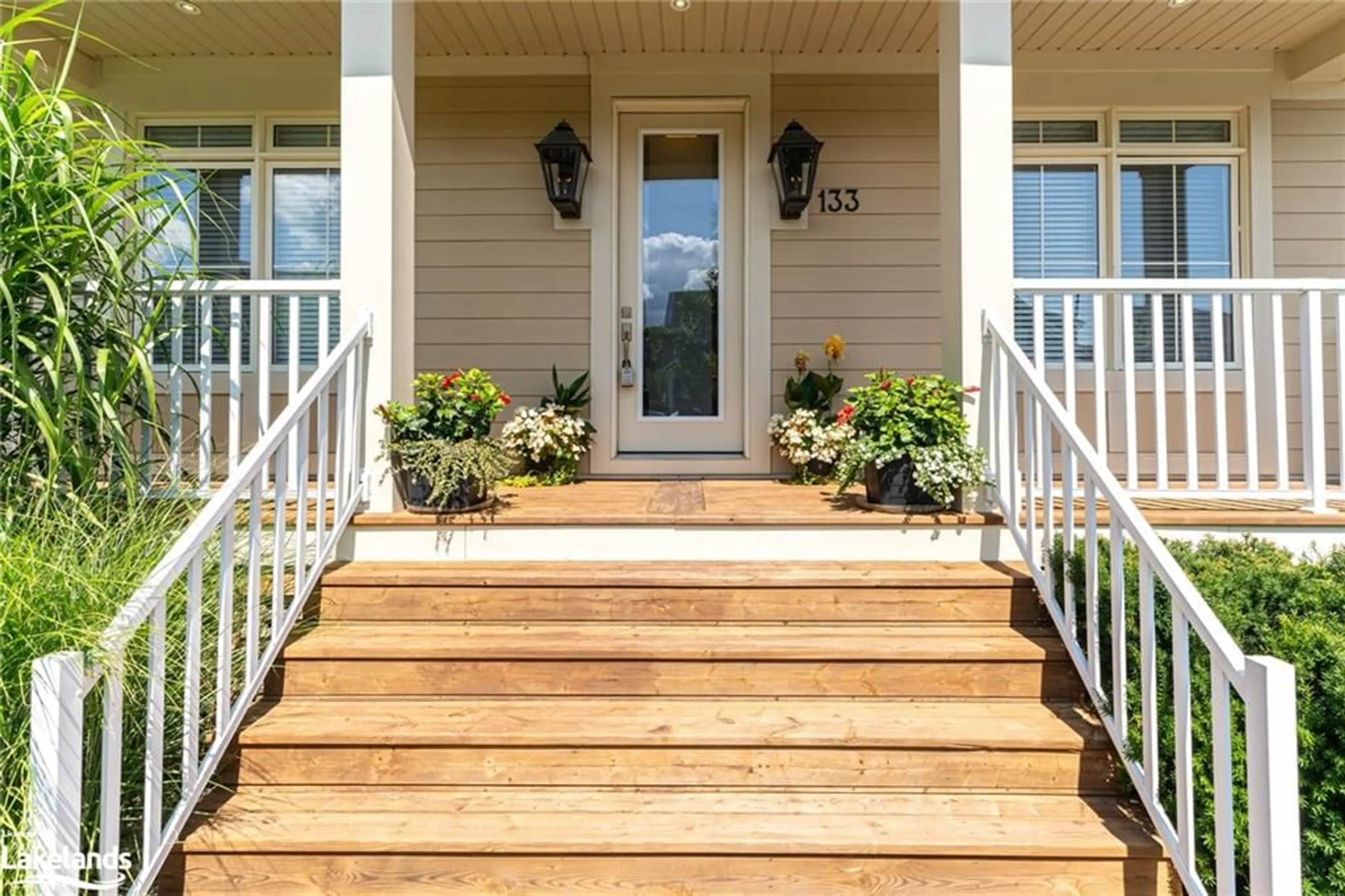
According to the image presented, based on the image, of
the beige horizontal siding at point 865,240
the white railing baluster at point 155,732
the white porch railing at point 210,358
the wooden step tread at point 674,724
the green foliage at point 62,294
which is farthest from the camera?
the beige horizontal siding at point 865,240

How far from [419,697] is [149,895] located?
762 millimetres

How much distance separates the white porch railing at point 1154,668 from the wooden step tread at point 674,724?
21 cm

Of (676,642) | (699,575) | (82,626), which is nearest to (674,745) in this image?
(676,642)

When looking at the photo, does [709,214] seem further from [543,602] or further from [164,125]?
[164,125]

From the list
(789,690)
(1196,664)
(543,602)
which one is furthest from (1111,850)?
(543,602)

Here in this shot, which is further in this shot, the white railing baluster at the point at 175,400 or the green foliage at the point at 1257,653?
the white railing baluster at the point at 175,400

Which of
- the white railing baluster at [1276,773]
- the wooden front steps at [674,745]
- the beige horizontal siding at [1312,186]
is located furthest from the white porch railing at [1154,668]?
the beige horizontal siding at [1312,186]

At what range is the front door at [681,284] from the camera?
15.1 ft

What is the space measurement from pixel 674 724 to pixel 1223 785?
1.26 meters

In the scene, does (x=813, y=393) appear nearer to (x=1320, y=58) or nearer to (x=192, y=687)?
(x=1320, y=58)

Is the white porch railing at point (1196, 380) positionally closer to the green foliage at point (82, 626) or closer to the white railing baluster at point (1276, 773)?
the white railing baluster at point (1276, 773)

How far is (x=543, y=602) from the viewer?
8.70 feet

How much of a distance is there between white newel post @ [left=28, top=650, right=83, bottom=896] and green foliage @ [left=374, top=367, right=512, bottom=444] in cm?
154

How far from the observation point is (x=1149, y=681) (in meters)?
1.90
